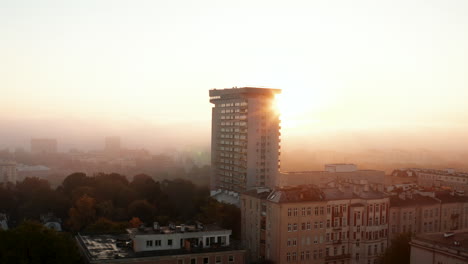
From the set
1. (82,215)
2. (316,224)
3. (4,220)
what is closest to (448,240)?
(316,224)

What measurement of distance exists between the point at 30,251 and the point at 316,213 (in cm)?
1884

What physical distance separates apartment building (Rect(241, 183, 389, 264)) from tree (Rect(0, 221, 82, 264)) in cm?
1357

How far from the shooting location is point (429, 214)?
133 feet

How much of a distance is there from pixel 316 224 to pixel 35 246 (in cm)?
Answer: 1860

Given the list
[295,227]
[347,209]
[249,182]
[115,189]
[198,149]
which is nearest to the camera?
[295,227]

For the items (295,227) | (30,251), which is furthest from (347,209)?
(30,251)

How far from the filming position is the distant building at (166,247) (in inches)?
1120

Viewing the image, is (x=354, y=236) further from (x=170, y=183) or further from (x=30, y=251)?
(x=170, y=183)

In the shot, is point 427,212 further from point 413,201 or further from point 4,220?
point 4,220

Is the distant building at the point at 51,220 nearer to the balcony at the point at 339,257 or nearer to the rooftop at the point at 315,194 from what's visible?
the rooftop at the point at 315,194

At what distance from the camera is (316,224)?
113 feet

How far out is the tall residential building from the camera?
62000 millimetres

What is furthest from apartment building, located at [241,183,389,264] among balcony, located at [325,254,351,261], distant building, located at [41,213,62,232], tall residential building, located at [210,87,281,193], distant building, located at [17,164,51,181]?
distant building, located at [17,164,51,181]

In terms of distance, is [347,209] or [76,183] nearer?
[347,209]
